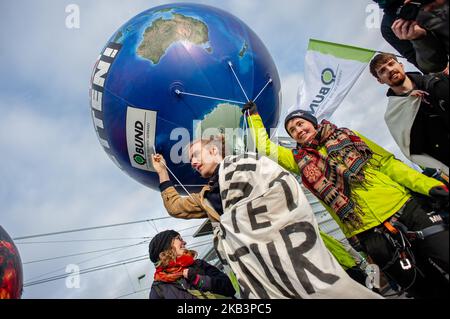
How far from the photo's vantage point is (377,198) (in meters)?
2.24

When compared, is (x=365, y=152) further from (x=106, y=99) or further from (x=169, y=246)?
(x=106, y=99)

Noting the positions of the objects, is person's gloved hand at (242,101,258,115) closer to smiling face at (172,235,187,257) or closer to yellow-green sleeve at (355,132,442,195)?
yellow-green sleeve at (355,132,442,195)

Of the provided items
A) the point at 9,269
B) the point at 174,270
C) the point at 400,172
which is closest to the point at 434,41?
the point at 400,172

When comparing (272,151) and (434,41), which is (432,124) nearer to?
(434,41)

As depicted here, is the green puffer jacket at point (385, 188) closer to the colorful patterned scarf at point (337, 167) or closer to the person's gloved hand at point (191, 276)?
the colorful patterned scarf at point (337, 167)

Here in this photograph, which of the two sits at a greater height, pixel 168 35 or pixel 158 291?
pixel 168 35

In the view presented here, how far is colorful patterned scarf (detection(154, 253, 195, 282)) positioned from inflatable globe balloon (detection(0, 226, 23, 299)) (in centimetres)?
170

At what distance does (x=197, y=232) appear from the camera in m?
10.8

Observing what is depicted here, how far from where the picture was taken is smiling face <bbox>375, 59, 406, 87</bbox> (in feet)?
8.22

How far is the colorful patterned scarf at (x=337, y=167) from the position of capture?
7.65 feet

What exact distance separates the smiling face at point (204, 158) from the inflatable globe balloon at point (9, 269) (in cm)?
249

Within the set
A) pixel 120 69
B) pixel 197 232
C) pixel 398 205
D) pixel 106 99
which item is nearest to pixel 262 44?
pixel 120 69

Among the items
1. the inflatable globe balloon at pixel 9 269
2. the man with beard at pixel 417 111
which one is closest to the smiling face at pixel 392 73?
the man with beard at pixel 417 111

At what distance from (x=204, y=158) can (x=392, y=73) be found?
5.57 feet
